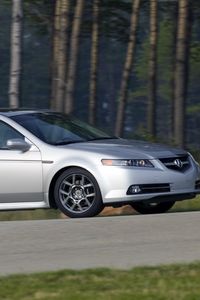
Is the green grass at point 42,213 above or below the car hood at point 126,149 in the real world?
below

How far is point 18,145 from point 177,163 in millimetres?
1943

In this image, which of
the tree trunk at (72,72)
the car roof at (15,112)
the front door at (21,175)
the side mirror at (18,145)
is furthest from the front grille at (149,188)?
the tree trunk at (72,72)

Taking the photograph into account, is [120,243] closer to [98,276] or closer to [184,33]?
[98,276]

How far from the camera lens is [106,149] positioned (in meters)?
12.5

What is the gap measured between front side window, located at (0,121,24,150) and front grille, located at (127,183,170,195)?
5.18ft

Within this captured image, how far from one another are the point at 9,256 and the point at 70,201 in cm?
288

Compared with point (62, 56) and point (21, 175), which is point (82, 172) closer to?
point (21, 175)

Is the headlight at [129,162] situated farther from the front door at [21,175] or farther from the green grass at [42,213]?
the green grass at [42,213]

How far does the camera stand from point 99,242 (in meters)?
10.1

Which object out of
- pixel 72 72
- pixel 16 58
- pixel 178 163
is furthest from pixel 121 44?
pixel 178 163

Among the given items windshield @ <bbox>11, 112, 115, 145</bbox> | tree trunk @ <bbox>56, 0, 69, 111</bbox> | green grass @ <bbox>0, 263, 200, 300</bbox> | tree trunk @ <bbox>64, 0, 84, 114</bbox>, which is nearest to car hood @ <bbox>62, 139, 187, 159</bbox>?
windshield @ <bbox>11, 112, 115, 145</bbox>

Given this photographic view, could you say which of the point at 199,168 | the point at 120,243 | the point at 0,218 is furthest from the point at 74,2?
the point at 120,243

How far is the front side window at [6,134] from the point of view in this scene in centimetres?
1290

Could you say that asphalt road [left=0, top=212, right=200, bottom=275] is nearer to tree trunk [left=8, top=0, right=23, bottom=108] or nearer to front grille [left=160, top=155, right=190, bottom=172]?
front grille [left=160, top=155, right=190, bottom=172]
